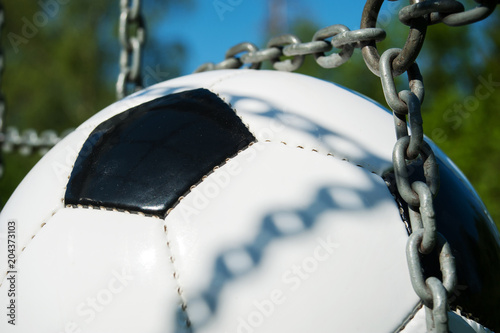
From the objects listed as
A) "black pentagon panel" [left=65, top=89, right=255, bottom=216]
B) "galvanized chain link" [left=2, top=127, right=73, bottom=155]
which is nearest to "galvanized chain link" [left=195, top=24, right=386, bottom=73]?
"black pentagon panel" [left=65, top=89, right=255, bottom=216]

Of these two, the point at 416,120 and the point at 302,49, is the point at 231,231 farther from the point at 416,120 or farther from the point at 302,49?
the point at 302,49

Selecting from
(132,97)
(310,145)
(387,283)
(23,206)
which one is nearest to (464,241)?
(387,283)

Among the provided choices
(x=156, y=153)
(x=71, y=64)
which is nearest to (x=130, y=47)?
(x=156, y=153)

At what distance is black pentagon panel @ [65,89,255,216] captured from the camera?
1.29m

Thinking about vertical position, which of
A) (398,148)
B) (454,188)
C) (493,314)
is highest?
(398,148)

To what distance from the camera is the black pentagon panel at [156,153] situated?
1294 millimetres

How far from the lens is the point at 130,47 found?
2.65 metres

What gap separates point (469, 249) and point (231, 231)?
0.62m

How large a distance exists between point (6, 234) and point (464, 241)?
1232mm

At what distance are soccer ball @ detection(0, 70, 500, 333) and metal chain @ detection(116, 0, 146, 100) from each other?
3.85 feet

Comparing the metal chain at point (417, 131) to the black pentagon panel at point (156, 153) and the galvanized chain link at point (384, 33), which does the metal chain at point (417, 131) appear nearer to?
the galvanized chain link at point (384, 33)

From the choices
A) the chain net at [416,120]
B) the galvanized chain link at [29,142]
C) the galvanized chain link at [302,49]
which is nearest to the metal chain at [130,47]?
the galvanized chain link at [302,49]

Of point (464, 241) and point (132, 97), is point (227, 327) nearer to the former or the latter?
point (464, 241)

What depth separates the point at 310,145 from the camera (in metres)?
1.35
